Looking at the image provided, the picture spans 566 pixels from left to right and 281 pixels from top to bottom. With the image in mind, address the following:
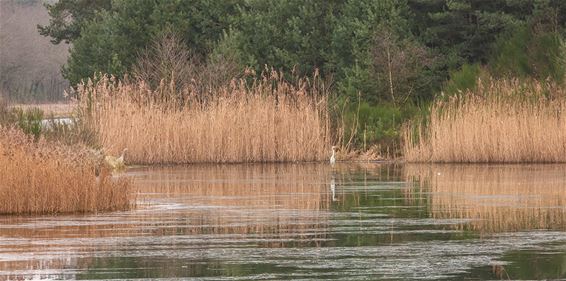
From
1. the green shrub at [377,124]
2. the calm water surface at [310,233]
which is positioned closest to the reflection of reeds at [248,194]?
the calm water surface at [310,233]

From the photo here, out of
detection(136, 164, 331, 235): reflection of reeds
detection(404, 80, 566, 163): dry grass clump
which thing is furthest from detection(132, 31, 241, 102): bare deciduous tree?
detection(136, 164, 331, 235): reflection of reeds

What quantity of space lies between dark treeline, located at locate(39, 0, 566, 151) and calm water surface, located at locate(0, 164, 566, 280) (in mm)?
12955

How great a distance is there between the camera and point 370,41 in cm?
4469

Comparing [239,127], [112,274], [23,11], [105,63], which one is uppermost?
[23,11]

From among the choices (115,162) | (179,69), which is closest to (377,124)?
(115,162)

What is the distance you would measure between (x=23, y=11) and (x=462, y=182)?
16537 cm

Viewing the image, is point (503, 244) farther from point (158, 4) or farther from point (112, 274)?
point (158, 4)

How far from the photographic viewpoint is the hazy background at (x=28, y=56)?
137 meters

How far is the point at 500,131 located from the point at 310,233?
1554 cm

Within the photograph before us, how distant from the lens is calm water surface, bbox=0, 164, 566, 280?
13.1 m

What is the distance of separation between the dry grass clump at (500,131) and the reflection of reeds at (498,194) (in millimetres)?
1107

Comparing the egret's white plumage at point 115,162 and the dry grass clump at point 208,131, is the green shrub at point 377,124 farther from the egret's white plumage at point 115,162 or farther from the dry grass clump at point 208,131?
the egret's white plumage at point 115,162

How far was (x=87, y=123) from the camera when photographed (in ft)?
106

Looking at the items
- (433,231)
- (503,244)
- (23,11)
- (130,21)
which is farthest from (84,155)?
(23,11)
